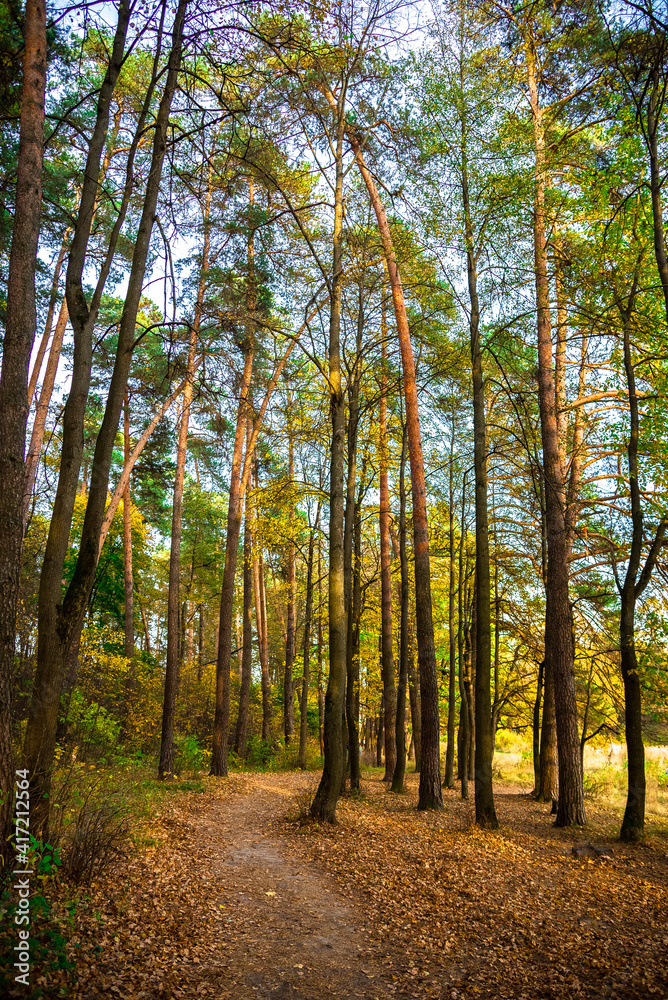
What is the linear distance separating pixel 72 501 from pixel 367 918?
16.0 feet

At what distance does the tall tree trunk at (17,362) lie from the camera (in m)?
4.33

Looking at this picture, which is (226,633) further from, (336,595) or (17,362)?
(17,362)

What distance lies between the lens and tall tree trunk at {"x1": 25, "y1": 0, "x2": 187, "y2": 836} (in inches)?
190

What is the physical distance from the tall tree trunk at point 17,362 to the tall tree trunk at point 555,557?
25.6 ft

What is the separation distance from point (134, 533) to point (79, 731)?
10815 millimetres

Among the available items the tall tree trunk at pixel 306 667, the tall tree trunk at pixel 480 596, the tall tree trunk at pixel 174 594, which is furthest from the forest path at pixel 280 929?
the tall tree trunk at pixel 306 667

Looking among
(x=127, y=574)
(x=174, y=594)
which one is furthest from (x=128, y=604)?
(x=174, y=594)

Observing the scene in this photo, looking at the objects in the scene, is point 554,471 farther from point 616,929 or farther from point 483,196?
point 616,929

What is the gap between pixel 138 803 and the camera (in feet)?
26.9

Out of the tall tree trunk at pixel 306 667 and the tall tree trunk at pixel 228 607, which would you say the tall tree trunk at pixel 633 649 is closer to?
the tall tree trunk at pixel 228 607

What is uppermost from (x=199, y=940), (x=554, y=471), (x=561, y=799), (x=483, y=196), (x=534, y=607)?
(x=483, y=196)

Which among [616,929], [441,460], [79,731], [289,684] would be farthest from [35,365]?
[289,684]

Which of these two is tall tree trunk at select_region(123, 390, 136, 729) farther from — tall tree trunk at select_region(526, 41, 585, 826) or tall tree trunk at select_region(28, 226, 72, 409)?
tall tree trunk at select_region(526, 41, 585, 826)

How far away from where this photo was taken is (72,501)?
5398mm
